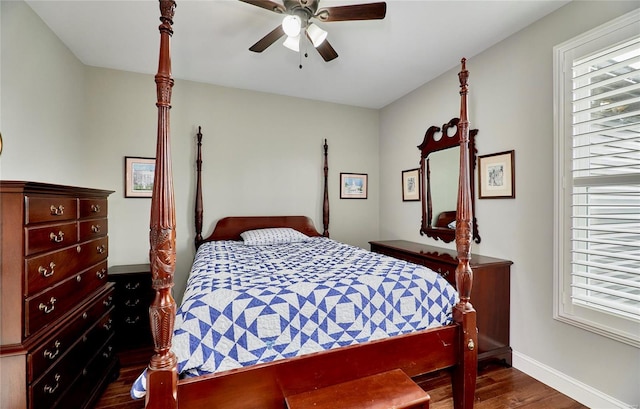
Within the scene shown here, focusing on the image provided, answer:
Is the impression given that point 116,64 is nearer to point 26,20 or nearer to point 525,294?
point 26,20

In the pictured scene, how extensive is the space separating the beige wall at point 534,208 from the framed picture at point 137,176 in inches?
135

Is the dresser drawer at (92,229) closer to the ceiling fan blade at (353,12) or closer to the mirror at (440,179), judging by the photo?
the ceiling fan blade at (353,12)

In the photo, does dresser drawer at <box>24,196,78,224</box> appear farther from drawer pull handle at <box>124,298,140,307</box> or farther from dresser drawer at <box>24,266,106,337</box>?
drawer pull handle at <box>124,298,140,307</box>

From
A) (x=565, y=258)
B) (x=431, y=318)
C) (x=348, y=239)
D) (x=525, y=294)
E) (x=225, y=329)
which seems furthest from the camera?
(x=348, y=239)

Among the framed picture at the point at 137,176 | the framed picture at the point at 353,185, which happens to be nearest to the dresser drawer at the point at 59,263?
the framed picture at the point at 137,176

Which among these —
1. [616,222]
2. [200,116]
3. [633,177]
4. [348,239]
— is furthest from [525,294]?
[200,116]

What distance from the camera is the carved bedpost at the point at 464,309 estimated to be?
169 cm

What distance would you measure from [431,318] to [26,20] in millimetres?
3498

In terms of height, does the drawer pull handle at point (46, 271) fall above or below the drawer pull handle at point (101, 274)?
above

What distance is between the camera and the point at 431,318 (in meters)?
1.73

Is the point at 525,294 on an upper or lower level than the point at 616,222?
lower

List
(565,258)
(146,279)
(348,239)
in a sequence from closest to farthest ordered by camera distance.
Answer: (565,258), (146,279), (348,239)

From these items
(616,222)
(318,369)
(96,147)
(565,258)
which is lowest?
(318,369)

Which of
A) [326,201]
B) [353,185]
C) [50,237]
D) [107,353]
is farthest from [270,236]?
[50,237]
